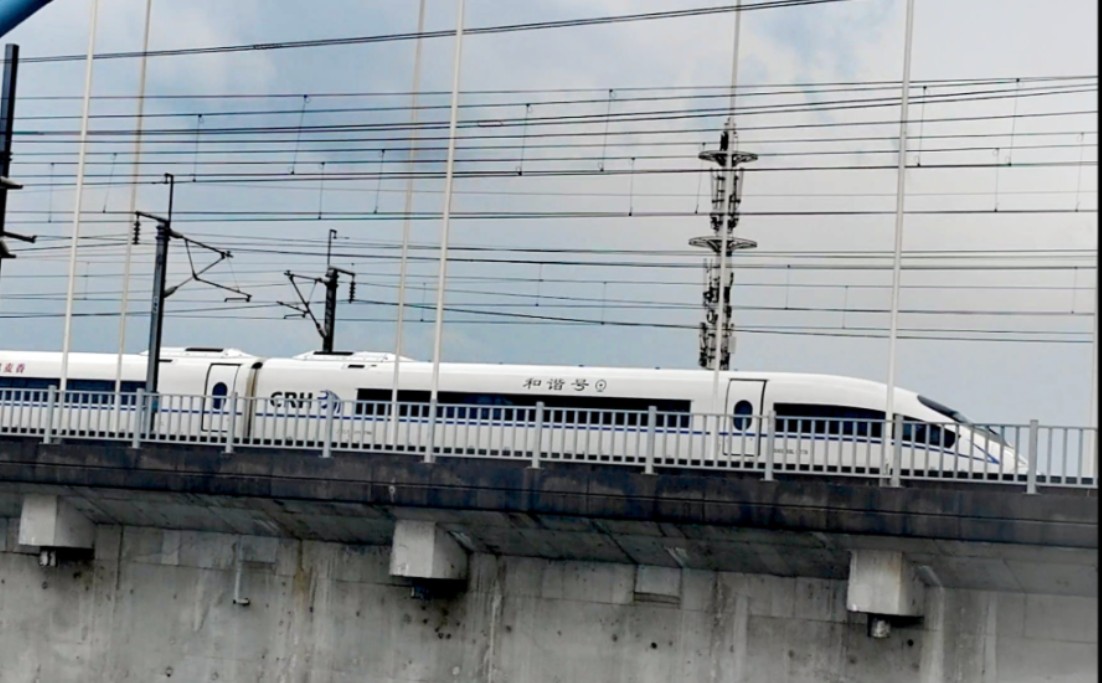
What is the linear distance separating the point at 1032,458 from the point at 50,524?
12.7m

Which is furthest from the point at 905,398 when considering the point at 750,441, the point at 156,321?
the point at 156,321

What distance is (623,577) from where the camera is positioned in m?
18.8

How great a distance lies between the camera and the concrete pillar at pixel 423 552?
19109 mm

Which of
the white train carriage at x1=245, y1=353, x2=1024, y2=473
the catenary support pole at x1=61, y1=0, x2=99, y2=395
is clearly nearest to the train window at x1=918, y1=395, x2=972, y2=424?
the white train carriage at x1=245, y1=353, x2=1024, y2=473

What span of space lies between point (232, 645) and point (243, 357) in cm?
1484

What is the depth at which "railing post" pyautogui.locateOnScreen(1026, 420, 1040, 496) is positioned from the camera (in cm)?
1641

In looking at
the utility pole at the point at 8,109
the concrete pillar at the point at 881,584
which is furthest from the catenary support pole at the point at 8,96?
the concrete pillar at the point at 881,584

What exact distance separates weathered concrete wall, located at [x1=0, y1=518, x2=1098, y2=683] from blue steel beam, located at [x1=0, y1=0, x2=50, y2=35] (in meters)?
8.94

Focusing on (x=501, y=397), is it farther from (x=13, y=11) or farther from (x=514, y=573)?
(x=13, y=11)

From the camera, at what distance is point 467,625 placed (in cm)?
1941

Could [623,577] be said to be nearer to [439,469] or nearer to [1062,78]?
[439,469]

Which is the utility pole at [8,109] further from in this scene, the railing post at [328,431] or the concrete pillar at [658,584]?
the concrete pillar at [658,584]

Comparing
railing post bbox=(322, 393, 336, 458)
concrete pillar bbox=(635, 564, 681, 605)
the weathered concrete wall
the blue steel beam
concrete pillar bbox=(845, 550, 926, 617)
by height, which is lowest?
the weathered concrete wall

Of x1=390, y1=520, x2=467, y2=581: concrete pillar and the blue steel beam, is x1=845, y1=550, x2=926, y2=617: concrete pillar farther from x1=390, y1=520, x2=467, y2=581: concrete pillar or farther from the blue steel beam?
the blue steel beam
